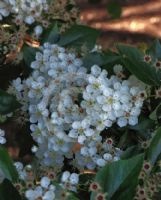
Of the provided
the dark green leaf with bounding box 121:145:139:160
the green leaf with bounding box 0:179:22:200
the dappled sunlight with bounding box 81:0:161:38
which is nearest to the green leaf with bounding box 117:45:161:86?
the dark green leaf with bounding box 121:145:139:160

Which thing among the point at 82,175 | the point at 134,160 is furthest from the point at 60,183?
the point at 134,160

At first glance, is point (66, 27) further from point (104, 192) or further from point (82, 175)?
point (104, 192)

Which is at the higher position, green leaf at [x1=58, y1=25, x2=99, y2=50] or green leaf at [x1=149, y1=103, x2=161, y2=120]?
green leaf at [x1=58, y1=25, x2=99, y2=50]

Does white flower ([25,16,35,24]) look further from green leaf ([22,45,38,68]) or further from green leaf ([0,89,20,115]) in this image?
green leaf ([0,89,20,115])

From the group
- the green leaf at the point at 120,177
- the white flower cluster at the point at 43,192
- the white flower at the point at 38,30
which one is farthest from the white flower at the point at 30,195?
the white flower at the point at 38,30

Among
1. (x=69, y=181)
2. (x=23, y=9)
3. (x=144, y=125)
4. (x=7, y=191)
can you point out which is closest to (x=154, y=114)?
(x=144, y=125)

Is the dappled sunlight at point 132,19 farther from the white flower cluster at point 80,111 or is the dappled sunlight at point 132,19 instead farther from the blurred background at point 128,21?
the white flower cluster at point 80,111

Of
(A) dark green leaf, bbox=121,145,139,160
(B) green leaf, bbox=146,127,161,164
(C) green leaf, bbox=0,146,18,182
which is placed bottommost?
(A) dark green leaf, bbox=121,145,139,160

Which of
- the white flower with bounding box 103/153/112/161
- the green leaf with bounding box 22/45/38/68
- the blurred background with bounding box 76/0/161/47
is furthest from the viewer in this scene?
the blurred background with bounding box 76/0/161/47

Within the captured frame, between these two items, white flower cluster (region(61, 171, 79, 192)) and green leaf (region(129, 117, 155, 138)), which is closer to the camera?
white flower cluster (region(61, 171, 79, 192))
